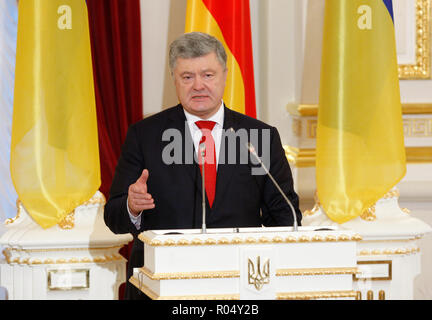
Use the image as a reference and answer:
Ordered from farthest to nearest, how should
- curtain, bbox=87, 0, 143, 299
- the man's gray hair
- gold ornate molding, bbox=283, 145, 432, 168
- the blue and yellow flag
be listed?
gold ornate molding, bbox=283, 145, 432, 168
curtain, bbox=87, 0, 143, 299
the blue and yellow flag
the man's gray hair

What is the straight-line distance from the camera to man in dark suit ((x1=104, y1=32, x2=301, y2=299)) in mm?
2395

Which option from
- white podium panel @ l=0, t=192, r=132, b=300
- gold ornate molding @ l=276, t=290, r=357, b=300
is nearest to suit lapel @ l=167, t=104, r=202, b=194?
gold ornate molding @ l=276, t=290, r=357, b=300

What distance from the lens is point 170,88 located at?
442 centimetres

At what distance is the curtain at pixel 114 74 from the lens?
4012 mm

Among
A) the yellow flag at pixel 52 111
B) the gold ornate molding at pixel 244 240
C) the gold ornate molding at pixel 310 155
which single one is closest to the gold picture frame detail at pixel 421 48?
the gold ornate molding at pixel 310 155

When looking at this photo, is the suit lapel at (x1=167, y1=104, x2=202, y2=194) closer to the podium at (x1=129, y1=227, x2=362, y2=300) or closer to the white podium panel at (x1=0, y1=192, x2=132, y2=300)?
the podium at (x1=129, y1=227, x2=362, y2=300)

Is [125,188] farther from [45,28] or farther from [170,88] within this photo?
[170,88]

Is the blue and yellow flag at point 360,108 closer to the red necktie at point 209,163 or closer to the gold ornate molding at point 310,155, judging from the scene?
the gold ornate molding at point 310,155

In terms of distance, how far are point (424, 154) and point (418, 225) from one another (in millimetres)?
736

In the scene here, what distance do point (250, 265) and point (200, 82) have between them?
77 cm

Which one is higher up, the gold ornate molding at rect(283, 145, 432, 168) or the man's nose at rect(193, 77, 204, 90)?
the man's nose at rect(193, 77, 204, 90)

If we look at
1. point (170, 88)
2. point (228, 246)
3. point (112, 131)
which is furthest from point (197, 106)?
point (170, 88)

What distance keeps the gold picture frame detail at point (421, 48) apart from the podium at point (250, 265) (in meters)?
2.69

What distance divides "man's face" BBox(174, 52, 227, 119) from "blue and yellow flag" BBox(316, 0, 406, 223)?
1.37 m
